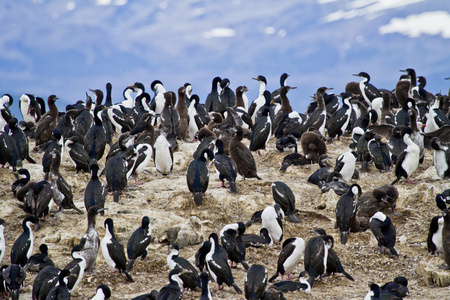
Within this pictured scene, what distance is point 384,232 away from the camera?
10719 mm

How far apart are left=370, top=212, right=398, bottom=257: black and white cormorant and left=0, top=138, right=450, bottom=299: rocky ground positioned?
0.23m

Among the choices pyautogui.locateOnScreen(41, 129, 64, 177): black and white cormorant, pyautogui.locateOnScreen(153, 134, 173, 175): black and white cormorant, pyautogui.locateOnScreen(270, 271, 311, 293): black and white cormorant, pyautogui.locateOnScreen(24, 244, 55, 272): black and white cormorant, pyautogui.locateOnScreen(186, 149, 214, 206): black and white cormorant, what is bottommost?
pyautogui.locateOnScreen(270, 271, 311, 293): black and white cormorant

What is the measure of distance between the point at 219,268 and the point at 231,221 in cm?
361

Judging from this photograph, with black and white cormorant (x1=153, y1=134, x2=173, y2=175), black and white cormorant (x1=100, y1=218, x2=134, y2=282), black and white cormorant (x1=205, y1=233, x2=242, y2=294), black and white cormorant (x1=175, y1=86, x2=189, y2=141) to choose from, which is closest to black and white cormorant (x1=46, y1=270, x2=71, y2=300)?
black and white cormorant (x1=100, y1=218, x2=134, y2=282)

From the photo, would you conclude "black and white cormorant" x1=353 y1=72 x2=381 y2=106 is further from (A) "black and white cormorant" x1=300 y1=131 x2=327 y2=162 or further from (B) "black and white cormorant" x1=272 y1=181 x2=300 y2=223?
(B) "black and white cormorant" x1=272 y1=181 x2=300 y2=223

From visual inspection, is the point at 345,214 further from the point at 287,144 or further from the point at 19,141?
the point at 19,141

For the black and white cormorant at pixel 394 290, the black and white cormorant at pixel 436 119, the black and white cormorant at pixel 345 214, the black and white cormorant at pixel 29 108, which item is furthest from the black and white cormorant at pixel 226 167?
the black and white cormorant at pixel 29 108

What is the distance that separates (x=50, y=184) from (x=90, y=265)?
249 cm

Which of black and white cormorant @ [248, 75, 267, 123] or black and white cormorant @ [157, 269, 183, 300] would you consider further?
black and white cormorant @ [248, 75, 267, 123]

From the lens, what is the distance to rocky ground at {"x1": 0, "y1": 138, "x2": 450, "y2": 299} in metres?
9.43

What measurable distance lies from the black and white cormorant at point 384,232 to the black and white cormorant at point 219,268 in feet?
11.1

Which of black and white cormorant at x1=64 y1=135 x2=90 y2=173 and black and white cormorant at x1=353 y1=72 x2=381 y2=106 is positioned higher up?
black and white cormorant at x1=353 y1=72 x2=381 y2=106

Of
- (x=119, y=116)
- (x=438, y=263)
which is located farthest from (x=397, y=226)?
(x=119, y=116)

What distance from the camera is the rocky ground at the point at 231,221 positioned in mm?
9430
